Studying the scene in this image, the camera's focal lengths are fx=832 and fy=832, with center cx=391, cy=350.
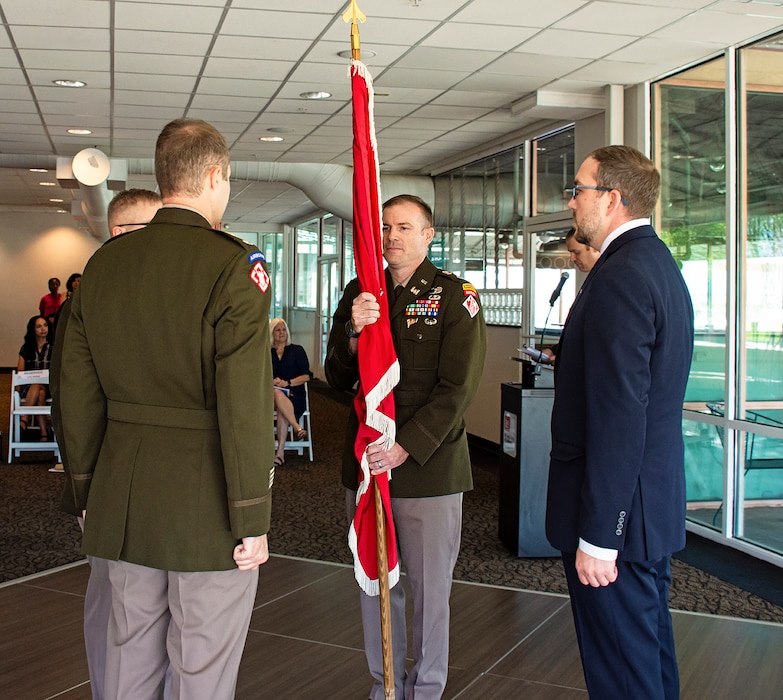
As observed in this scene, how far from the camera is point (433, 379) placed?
275 cm

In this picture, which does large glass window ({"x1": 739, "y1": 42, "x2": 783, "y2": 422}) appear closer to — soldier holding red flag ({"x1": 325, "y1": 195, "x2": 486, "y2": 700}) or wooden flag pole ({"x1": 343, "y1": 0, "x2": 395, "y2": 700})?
soldier holding red flag ({"x1": 325, "y1": 195, "x2": 486, "y2": 700})

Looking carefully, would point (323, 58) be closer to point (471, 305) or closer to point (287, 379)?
point (287, 379)

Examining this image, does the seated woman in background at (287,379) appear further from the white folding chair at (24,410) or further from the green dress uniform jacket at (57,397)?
the green dress uniform jacket at (57,397)

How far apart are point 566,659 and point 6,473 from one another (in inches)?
220

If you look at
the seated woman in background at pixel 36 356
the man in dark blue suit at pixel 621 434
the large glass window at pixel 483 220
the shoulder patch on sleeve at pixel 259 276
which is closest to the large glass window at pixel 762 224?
the man in dark blue suit at pixel 621 434

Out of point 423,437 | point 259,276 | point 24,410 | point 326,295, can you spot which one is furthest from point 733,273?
point 326,295

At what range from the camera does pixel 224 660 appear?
1910 millimetres

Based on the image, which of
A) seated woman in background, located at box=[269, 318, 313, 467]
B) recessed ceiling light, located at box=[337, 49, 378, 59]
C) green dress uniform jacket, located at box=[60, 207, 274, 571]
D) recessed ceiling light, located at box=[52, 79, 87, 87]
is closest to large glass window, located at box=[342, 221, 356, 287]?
seated woman in background, located at box=[269, 318, 313, 467]

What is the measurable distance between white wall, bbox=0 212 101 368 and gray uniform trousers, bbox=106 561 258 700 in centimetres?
1673

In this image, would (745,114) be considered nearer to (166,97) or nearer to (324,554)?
(324,554)

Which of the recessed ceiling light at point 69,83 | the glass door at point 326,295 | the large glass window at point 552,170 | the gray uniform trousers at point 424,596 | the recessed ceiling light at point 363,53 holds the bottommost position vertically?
the gray uniform trousers at point 424,596

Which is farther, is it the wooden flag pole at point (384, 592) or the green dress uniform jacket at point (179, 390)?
the wooden flag pole at point (384, 592)

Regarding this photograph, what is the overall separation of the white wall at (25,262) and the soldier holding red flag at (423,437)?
16074 mm

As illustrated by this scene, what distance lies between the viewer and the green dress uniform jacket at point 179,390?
1.80 metres
